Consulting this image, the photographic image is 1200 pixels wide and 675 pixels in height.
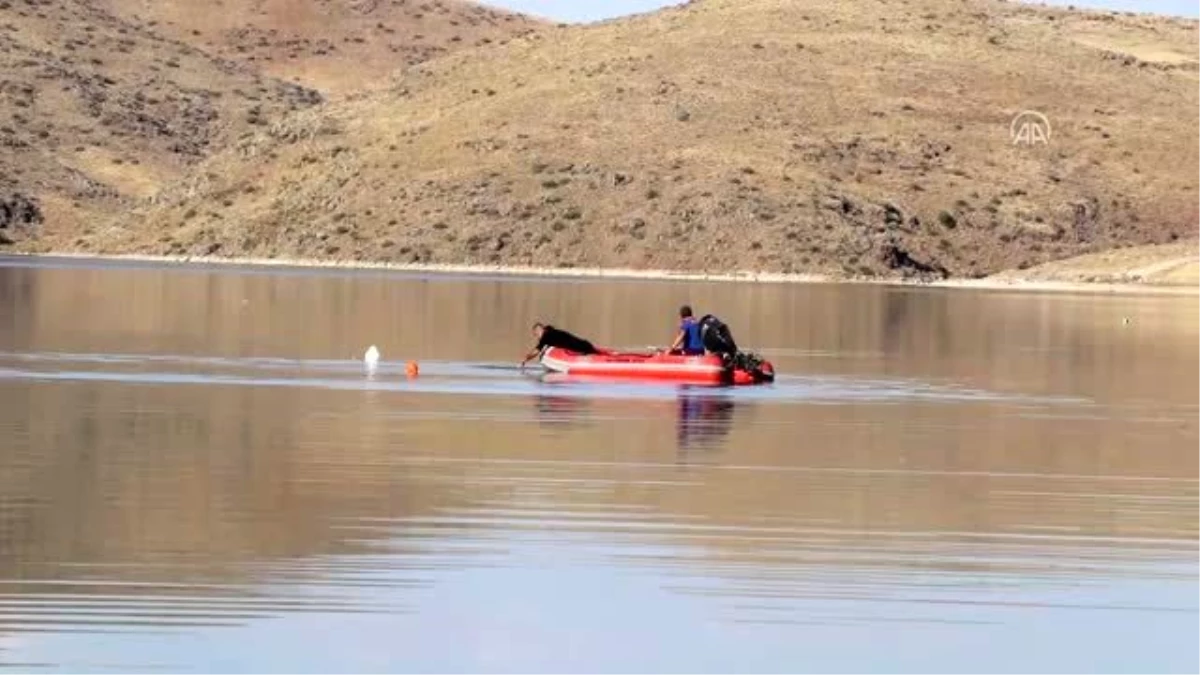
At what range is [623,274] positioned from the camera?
358ft

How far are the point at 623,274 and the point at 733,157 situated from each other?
11.7 meters

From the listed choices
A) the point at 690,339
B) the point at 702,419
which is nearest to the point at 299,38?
the point at 690,339

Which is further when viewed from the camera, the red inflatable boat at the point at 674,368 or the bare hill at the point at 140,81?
the bare hill at the point at 140,81

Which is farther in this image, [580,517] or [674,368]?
[674,368]

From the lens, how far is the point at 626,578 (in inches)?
721

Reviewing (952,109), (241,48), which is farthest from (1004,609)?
(241,48)

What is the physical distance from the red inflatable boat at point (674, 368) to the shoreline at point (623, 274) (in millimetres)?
61340

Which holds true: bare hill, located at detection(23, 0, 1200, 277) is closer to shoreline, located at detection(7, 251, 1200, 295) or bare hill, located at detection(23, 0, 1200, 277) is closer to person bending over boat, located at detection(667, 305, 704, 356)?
shoreline, located at detection(7, 251, 1200, 295)

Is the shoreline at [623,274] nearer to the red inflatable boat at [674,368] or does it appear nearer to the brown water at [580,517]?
the brown water at [580,517]

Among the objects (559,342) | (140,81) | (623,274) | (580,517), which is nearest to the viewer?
(580,517)

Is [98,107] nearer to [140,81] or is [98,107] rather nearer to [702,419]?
[140,81]

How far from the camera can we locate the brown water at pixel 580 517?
52.0 feet

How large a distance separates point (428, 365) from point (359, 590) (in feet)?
84.6

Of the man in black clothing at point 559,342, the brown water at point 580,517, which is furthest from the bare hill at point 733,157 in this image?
the man in black clothing at point 559,342
